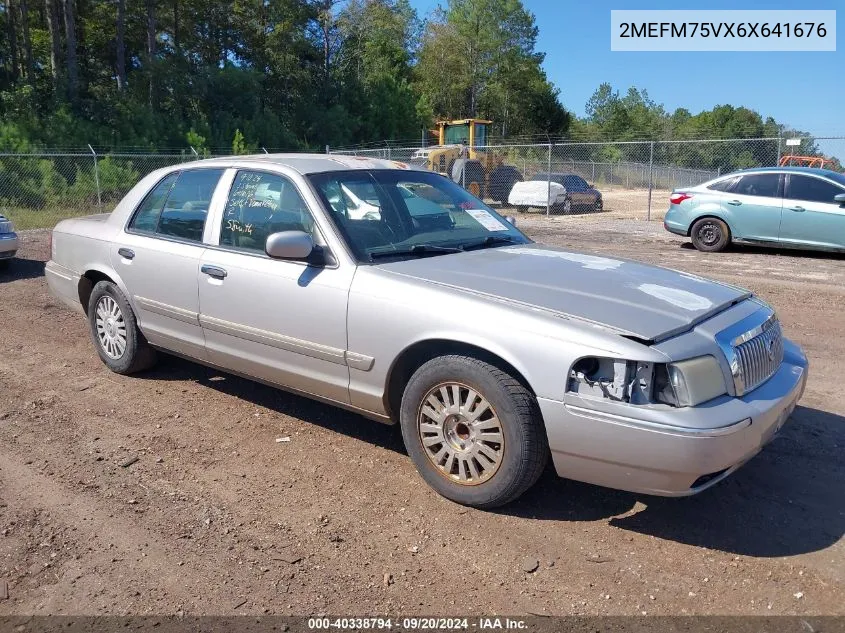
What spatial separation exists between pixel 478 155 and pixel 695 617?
73.7 feet

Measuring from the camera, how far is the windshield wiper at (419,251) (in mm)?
4090

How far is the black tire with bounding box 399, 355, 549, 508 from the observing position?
10.8 feet

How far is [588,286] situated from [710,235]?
1003 centimetres

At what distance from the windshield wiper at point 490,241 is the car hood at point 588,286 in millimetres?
91

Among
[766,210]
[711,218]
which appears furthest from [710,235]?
[766,210]

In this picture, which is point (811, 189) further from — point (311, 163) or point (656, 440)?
point (656, 440)

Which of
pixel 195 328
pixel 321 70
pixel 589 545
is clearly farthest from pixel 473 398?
pixel 321 70

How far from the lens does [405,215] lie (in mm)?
4559

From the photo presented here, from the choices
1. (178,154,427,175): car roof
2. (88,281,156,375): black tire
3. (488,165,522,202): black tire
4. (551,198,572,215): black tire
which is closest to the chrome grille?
(178,154,427,175): car roof

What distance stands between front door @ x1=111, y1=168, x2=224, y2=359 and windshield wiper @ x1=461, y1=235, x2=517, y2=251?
5.54 ft

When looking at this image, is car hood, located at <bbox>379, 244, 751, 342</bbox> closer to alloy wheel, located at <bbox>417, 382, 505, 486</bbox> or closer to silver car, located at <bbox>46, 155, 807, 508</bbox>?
silver car, located at <bbox>46, 155, 807, 508</bbox>

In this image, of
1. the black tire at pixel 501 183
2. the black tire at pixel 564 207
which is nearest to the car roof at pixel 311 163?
the black tire at pixel 564 207

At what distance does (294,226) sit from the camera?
4.30 meters

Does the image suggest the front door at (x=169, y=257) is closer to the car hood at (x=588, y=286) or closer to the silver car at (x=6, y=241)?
the car hood at (x=588, y=286)
